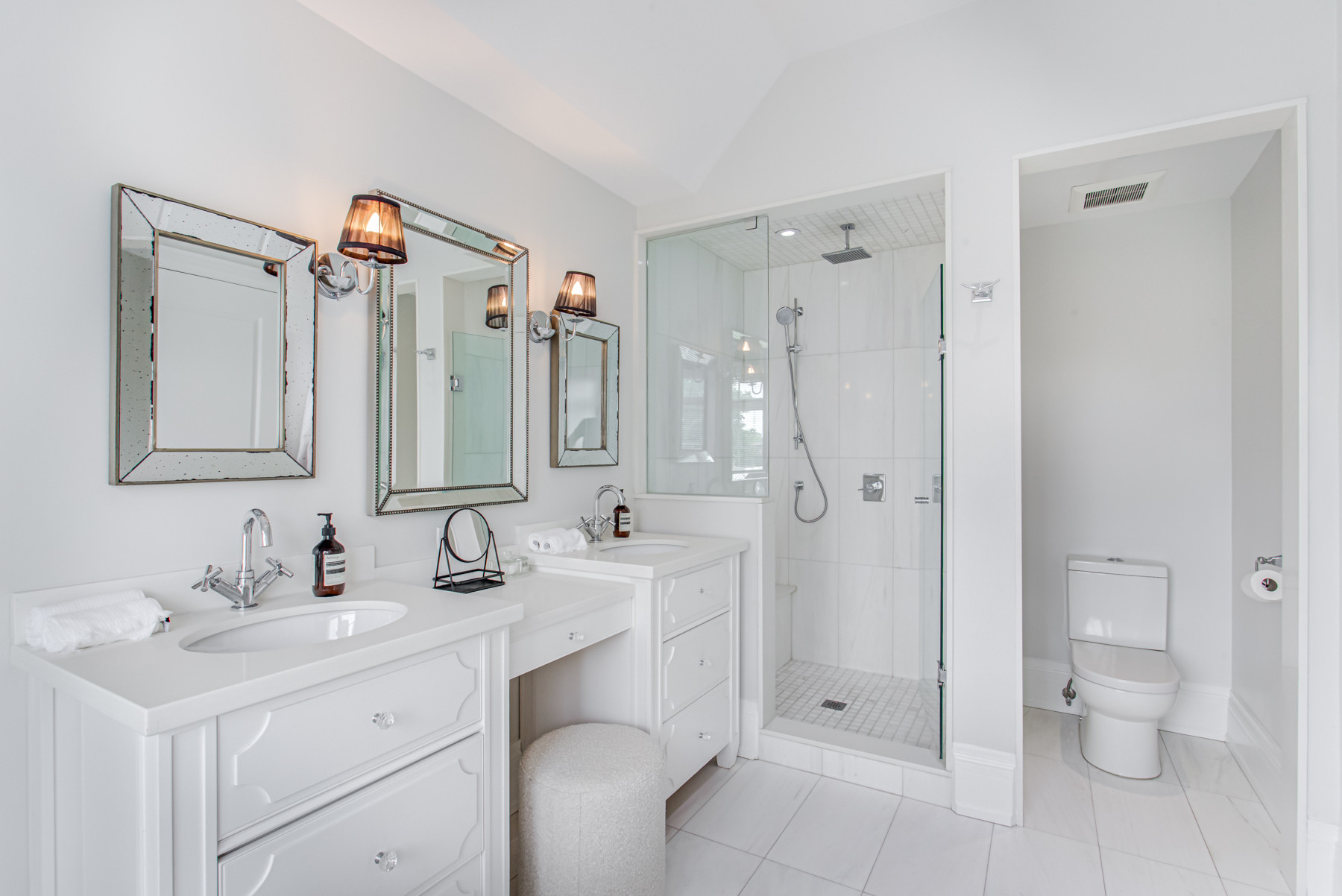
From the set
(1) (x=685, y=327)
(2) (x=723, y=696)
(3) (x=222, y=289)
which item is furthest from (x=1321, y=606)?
(3) (x=222, y=289)

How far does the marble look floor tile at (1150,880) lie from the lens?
6.09 ft

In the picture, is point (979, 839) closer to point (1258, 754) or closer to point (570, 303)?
point (1258, 754)

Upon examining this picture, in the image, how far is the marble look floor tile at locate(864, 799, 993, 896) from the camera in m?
1.87

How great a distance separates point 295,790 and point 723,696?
5.59 ft

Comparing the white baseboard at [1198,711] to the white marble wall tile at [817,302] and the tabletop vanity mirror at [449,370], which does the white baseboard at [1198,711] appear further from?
the tabletop vanity mirror at [449,370]

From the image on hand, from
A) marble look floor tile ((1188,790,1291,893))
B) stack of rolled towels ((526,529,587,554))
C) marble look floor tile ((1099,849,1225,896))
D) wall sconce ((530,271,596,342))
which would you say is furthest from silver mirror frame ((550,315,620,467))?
marble look floor tile ((1188,790,1291,893))

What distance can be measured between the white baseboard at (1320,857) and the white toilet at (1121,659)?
61 centimetres

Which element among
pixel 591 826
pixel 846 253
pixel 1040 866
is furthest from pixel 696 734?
pixel 846 253

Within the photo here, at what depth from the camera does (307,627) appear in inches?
59.8

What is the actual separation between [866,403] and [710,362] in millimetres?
1187

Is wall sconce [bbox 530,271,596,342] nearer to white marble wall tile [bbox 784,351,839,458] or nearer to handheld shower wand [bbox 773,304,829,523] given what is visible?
handheld shower wand [bbox 773,304,829,523]

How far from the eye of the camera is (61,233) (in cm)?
127

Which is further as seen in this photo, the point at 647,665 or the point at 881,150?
the point at 881,150

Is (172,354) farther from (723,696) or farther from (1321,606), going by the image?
(1321,606)
